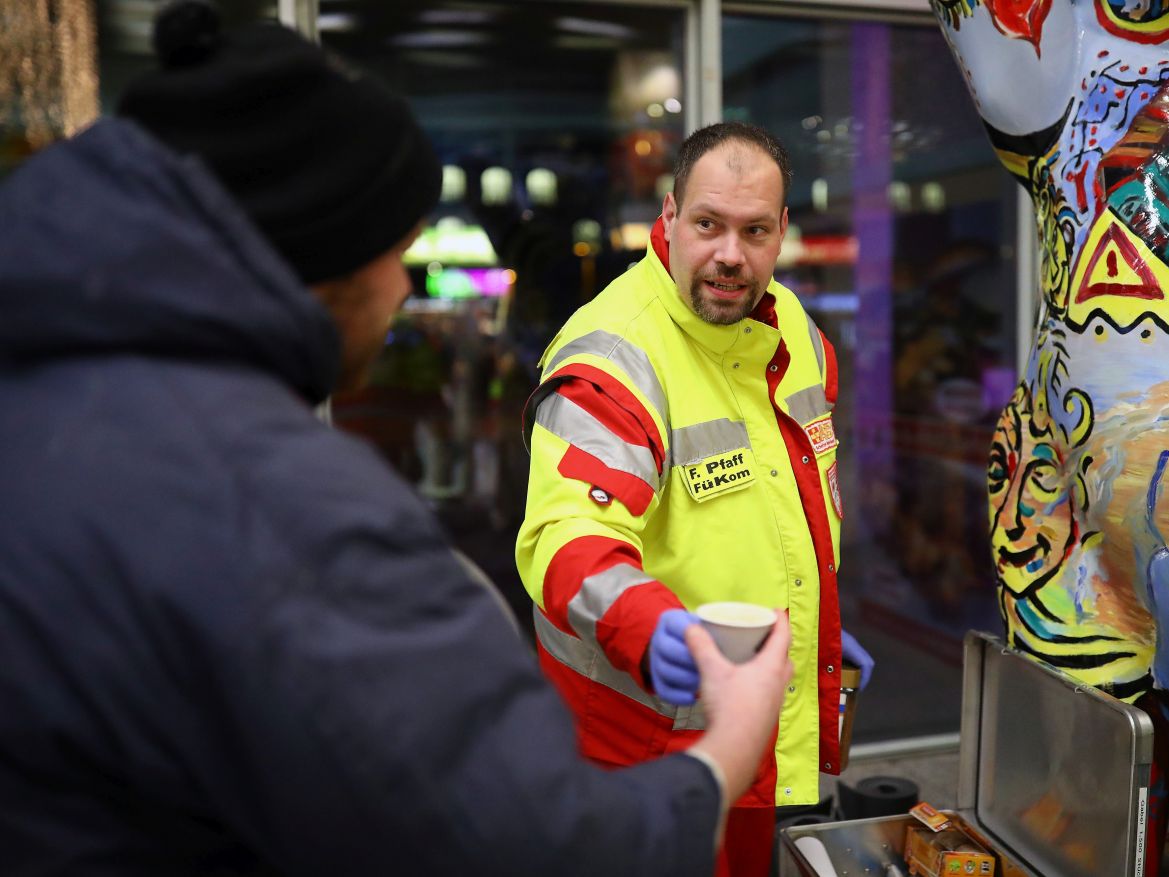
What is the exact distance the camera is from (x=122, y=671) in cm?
67

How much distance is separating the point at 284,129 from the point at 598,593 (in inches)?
30.8

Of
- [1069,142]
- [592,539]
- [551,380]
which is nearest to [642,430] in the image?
[551,380]

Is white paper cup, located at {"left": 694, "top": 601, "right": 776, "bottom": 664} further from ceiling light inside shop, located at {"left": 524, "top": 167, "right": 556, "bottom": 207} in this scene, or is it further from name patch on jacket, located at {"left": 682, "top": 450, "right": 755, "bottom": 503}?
ceiling light inside shop, located at {"left": 524, "top": 167, "right": 556, "bottom": 207}

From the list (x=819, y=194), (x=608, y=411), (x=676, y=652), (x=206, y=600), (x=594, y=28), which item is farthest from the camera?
(x=819, y=194)

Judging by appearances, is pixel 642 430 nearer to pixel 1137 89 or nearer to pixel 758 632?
pixel 758 632

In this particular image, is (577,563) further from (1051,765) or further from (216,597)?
(1051,765)

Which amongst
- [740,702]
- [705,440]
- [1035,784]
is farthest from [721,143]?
[1035,784]

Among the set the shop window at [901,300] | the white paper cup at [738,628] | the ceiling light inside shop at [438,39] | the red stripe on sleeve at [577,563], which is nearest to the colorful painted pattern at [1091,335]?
the red stripe on sleeve at [577,563]

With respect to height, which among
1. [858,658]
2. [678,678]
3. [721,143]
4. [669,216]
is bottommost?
[858,658]

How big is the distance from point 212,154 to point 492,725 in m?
0.44

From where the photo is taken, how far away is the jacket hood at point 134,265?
68cm

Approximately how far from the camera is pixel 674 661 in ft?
4.04

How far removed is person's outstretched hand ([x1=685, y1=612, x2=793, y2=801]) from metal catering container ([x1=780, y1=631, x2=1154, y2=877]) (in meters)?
1.10

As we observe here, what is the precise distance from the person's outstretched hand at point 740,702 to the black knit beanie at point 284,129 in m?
0.47
